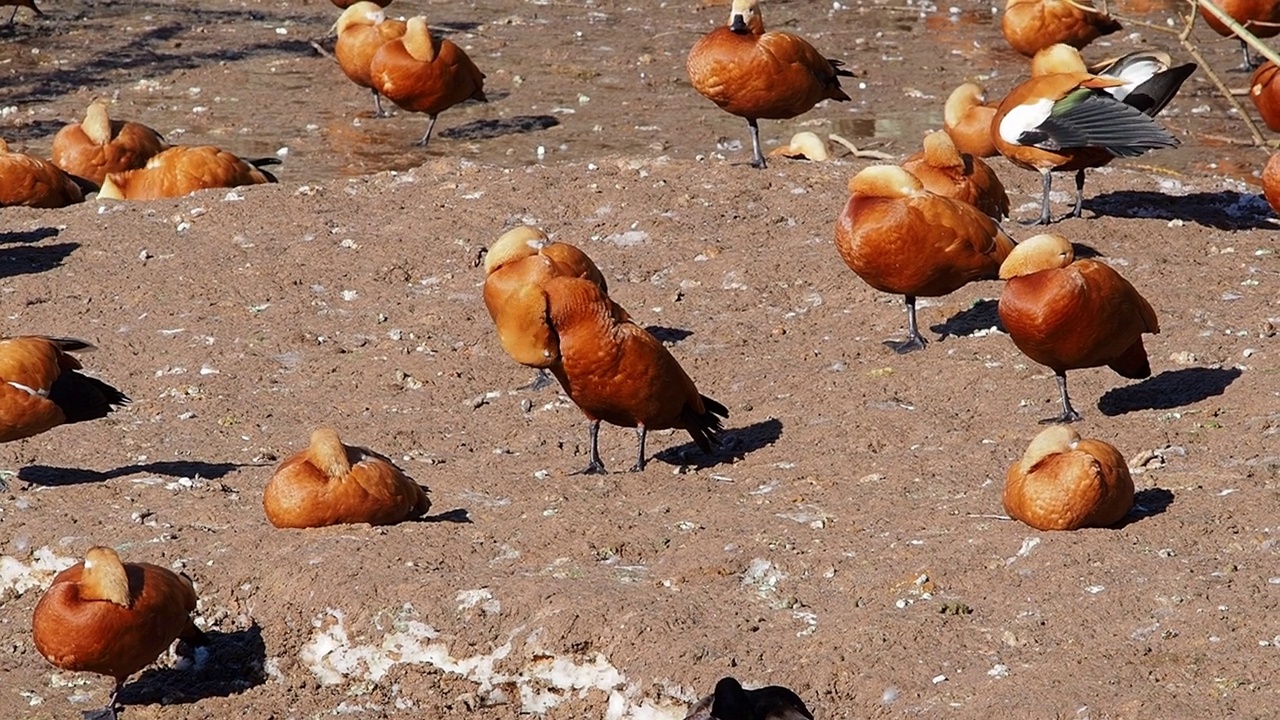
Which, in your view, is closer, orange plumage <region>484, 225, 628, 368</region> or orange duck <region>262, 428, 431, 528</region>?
orange duck <region>262, 428, 431, 528</region>

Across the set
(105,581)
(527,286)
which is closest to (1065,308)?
(527,286)

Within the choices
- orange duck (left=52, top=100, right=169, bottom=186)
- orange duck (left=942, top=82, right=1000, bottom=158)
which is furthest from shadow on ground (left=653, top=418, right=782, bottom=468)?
orange duck (left=52, top=100, right=169, bottom=186)

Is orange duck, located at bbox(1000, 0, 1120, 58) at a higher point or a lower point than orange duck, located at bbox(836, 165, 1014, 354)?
lower

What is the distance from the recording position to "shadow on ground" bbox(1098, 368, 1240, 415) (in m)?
6.82

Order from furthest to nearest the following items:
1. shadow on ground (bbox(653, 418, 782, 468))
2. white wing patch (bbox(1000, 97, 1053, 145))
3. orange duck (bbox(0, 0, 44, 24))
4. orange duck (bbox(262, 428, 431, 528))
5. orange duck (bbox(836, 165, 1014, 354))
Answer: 1. orange duck (bbox(0, 0, 44, 24))
2. white wing patch (bbox(1000, 97, 1053, 145))
3. orange duck (bbox(836, 165, 1014, 354))
4. shadow on ground (bbox(653, 418, 782, 468))
5. orange duck (bbox(262, 428, 431, 528))

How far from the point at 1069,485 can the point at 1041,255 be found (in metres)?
1.39

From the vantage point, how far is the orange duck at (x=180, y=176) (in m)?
10.9

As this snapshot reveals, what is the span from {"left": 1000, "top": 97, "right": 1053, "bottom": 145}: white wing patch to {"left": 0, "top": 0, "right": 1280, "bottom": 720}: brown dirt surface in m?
0.62

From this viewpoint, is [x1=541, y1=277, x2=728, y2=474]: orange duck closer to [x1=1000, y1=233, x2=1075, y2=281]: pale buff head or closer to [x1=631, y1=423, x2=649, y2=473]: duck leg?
[x1=631, y1=423, x2=649, y2=473]: duck leg

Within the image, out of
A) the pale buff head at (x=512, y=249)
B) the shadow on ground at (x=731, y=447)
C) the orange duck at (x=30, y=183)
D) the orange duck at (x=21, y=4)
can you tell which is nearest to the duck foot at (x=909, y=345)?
the shadow on ground at (x=731, y=447)

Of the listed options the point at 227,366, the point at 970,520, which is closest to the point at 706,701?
the point at 970,520

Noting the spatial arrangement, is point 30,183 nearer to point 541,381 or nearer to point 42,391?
point 541,381

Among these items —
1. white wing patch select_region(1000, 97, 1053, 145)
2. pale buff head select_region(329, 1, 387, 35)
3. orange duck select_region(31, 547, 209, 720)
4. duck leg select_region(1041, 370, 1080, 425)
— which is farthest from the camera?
pale buff head select_region(329, 1, 387, 35)

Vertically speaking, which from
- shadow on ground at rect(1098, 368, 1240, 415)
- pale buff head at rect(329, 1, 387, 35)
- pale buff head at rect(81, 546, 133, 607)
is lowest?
pale buff head at rect(329, 1, 387, 35)
